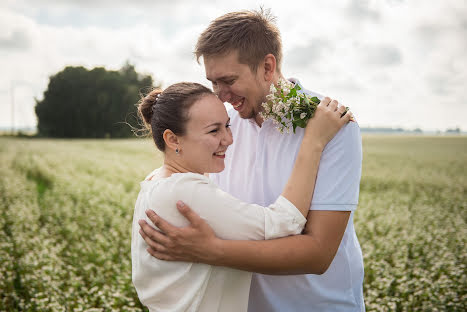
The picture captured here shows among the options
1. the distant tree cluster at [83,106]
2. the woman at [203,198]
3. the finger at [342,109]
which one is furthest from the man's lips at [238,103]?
the distant tree cluster at [83,106]

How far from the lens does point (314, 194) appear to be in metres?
2.11

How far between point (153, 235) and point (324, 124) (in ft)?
3.75

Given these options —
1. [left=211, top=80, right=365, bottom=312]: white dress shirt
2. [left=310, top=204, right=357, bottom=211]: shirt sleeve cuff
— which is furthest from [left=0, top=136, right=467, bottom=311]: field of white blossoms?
[left=310, top=204, right=357, bottom=211]: shirt sleeve cuff

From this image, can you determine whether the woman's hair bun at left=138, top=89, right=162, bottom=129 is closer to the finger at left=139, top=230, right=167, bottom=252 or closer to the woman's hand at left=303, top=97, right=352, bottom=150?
the finger at left=139, top=230, right=167, bottom=252

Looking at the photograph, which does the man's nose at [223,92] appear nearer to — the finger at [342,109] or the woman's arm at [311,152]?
the woman's arm at [311,152]

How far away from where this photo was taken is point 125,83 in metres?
69.6

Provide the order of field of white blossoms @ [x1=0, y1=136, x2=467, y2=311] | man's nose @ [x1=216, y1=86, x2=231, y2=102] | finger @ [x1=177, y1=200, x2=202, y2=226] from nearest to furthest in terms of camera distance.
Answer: finger @ [x1=177, y1=200, x2=202, y2=226] < man's nose @ [x1=216, y1=86, x2=231, y2=102] < field of white blossoms @ [x1=0, y1=136, x2=467, y2=311]

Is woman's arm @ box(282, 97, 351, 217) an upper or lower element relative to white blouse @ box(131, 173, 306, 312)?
upper

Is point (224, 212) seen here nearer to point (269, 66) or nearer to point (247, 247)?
point (247, 247)

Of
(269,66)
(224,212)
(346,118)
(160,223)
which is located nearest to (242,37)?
(269,66)

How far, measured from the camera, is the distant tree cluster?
64188 mm

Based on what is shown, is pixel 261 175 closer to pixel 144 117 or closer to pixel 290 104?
pixel 290 104

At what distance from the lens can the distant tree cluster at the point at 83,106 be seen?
64.2m

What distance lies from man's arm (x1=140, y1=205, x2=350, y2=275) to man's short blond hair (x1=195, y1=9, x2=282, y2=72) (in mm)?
1155
